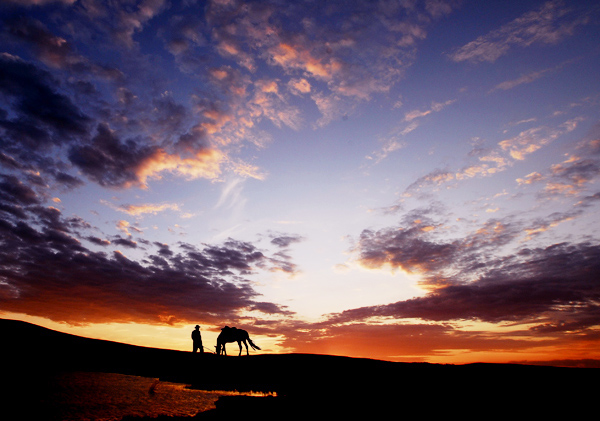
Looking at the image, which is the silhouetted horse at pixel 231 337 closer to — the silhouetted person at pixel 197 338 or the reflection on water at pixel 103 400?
the silhouetted person at pixel 197 338

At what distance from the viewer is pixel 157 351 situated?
40.5 ft

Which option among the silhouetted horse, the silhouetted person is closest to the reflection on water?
the silhouetted person

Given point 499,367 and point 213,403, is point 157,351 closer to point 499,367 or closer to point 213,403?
point 213,403

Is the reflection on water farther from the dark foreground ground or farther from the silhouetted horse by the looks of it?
the silhouetted horse

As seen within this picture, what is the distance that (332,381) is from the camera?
7930 mm

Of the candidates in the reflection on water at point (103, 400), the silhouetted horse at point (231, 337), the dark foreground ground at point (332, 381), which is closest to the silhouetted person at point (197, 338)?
the silhouetted horse at point (231, 337)

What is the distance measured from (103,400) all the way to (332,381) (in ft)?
20.4

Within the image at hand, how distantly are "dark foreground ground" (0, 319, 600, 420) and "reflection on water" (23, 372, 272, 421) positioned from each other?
0.68 ft

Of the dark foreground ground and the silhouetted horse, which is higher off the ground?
the silhouetted horse

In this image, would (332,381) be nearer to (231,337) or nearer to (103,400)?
(103,400)

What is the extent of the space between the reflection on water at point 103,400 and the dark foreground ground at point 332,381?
206mm

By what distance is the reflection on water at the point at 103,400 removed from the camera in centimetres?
283

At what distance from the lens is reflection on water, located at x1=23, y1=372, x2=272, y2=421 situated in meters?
2.83

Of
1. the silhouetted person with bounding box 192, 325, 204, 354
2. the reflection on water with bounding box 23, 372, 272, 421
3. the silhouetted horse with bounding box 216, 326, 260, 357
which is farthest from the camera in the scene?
the silhouetted horse with bounding box 216, 326, 260, 357
